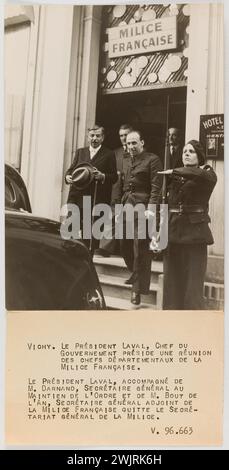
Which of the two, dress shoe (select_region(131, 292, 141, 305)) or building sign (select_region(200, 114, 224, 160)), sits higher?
building sign (select_region(200, 114, 224, 160))

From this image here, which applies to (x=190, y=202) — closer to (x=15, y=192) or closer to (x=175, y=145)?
(x=175, y=145)

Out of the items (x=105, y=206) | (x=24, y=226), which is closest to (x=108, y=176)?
(x=105, y=206)

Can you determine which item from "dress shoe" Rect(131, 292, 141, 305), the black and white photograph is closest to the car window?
the black and white photograph

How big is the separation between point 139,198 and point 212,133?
0.53 feet

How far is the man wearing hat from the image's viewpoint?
2.92 feet

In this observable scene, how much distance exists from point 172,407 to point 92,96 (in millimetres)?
546

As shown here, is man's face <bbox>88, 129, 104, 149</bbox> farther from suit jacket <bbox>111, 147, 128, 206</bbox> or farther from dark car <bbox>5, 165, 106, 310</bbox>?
dark car <bbox>5, 165, 106, 310</bbox>

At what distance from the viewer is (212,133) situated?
89cm

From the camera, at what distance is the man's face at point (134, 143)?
2.98ft

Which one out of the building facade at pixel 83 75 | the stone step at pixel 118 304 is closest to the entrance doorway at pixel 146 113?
the building facade at pixel 83 75

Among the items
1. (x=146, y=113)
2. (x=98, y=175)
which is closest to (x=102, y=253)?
(x=98, y=175)

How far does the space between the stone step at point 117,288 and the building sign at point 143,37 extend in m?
0.39

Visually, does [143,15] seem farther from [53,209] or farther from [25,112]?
[53,209]

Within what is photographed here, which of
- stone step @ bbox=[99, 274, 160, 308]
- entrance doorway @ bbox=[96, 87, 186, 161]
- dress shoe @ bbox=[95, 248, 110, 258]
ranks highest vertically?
entrance doorway @ bbox=[96, 87, 186, 161]
